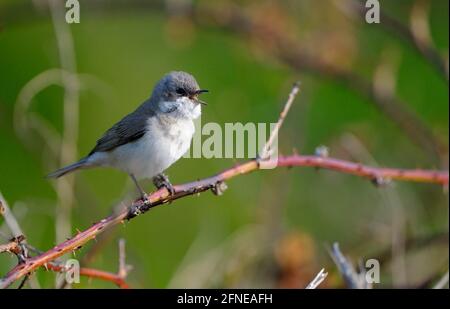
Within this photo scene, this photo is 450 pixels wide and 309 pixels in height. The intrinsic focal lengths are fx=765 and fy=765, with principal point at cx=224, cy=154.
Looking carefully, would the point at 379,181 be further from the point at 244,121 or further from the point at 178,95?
the point at 244,121

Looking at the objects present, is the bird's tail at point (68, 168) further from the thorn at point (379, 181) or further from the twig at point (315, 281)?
the twig at point (315, 281)

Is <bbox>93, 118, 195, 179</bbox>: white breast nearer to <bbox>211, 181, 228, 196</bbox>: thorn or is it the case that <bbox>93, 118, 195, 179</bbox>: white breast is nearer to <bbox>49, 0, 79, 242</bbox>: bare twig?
<bbox>49, 0, 79, 242</bbox>: bare twig

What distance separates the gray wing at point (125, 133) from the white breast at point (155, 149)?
1.4 inches

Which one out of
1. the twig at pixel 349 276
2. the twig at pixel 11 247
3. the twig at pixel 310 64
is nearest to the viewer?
the twig at pixel 11 247

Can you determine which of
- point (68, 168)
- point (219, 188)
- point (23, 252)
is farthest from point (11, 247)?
point (68, 168)

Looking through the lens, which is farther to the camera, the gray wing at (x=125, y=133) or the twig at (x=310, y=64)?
the twig at (x=310, y=64)

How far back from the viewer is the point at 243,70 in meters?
5.95

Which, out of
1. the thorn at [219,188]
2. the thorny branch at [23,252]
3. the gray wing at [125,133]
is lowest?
the thorny branch at [23,252]

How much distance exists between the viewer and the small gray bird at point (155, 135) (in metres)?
3.21

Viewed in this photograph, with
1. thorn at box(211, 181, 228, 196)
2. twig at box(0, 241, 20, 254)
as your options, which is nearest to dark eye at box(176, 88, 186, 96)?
thorn at box(211, 181, 228, 196)

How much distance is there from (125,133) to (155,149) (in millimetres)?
252

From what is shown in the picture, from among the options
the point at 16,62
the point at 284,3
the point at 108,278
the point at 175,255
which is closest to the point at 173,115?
the point at 108,278

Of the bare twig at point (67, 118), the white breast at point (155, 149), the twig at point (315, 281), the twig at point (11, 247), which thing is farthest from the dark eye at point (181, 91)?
the twig at point (11, 247)
